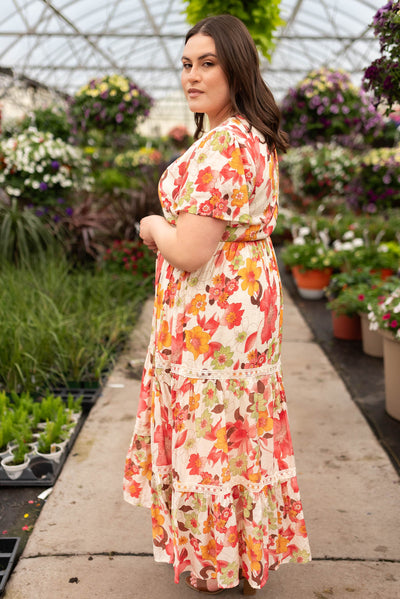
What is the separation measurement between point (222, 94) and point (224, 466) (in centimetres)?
95

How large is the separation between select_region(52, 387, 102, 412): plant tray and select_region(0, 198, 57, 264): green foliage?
6.45 feet

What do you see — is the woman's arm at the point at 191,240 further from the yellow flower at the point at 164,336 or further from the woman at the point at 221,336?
the yellow flower at the point at 164,336

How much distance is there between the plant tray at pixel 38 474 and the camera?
7.73ft

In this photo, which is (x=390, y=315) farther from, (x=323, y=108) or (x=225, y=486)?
(x=323, y=108)

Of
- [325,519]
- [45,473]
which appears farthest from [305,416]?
[45,473]

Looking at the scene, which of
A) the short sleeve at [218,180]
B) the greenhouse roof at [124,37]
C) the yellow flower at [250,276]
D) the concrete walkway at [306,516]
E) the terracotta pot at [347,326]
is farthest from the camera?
the greenhouse roof at [124,37]

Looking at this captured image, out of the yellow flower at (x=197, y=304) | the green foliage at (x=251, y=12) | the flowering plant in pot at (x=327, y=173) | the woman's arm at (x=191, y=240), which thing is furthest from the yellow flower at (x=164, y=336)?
the flowering plant in pot at (x=327, y=173)

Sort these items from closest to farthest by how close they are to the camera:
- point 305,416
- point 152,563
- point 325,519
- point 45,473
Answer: point 152,563
point 325,519
point 45,473
point 305,416

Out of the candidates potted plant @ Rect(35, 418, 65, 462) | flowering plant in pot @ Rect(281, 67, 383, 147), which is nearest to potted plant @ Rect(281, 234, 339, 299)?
flowering plant in pot @ Rect(281, 67, 383, 147)

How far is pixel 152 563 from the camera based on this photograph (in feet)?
6.19

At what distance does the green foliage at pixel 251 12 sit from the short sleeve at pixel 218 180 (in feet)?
7.11

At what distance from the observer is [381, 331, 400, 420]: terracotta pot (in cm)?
288

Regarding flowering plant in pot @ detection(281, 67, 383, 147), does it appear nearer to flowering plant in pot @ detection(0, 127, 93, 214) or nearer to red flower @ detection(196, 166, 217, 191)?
flowering plant in pot @ detection(0, 127, 93, 214)

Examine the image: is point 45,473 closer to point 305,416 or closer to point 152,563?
point 152,563
